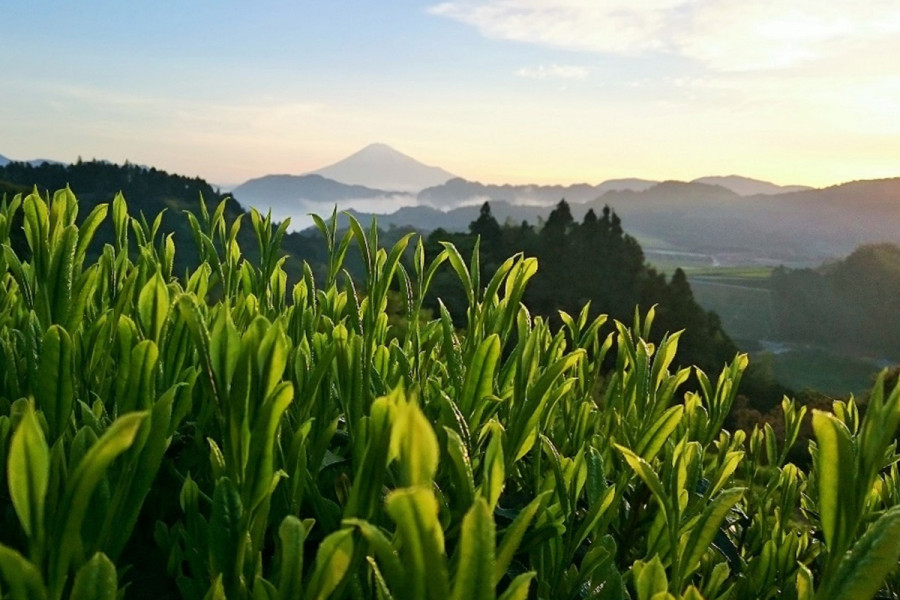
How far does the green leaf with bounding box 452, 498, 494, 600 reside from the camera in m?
0.58

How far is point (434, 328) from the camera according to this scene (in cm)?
184

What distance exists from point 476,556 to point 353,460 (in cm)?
50

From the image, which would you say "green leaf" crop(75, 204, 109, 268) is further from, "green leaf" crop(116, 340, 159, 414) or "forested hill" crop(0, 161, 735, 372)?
"forested hill" crop(0, 161, 735, 372)

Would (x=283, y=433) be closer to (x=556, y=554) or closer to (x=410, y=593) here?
(x=556, y=554)

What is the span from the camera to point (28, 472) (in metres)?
0.68

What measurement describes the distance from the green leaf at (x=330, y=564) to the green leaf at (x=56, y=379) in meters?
0.50

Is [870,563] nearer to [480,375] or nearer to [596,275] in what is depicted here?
[480,375]

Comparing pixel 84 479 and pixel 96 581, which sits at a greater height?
pixel 84 479

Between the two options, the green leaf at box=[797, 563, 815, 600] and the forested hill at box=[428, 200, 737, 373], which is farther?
the forested hill at box=[428, 200, 737, 373]

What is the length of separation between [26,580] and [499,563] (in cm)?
45

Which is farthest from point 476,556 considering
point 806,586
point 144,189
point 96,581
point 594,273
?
point 144,189

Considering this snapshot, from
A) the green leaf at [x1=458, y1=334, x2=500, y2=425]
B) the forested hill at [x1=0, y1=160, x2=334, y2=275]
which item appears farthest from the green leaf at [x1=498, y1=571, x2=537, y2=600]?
the forested hill at [x1=0, y1=160, x2=334, y2=275]

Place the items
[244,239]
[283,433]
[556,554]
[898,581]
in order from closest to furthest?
1. [556,554]
2. [283,433]
3. [898,581]
4. [244,239]

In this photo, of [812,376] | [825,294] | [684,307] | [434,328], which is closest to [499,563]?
[434,328]
